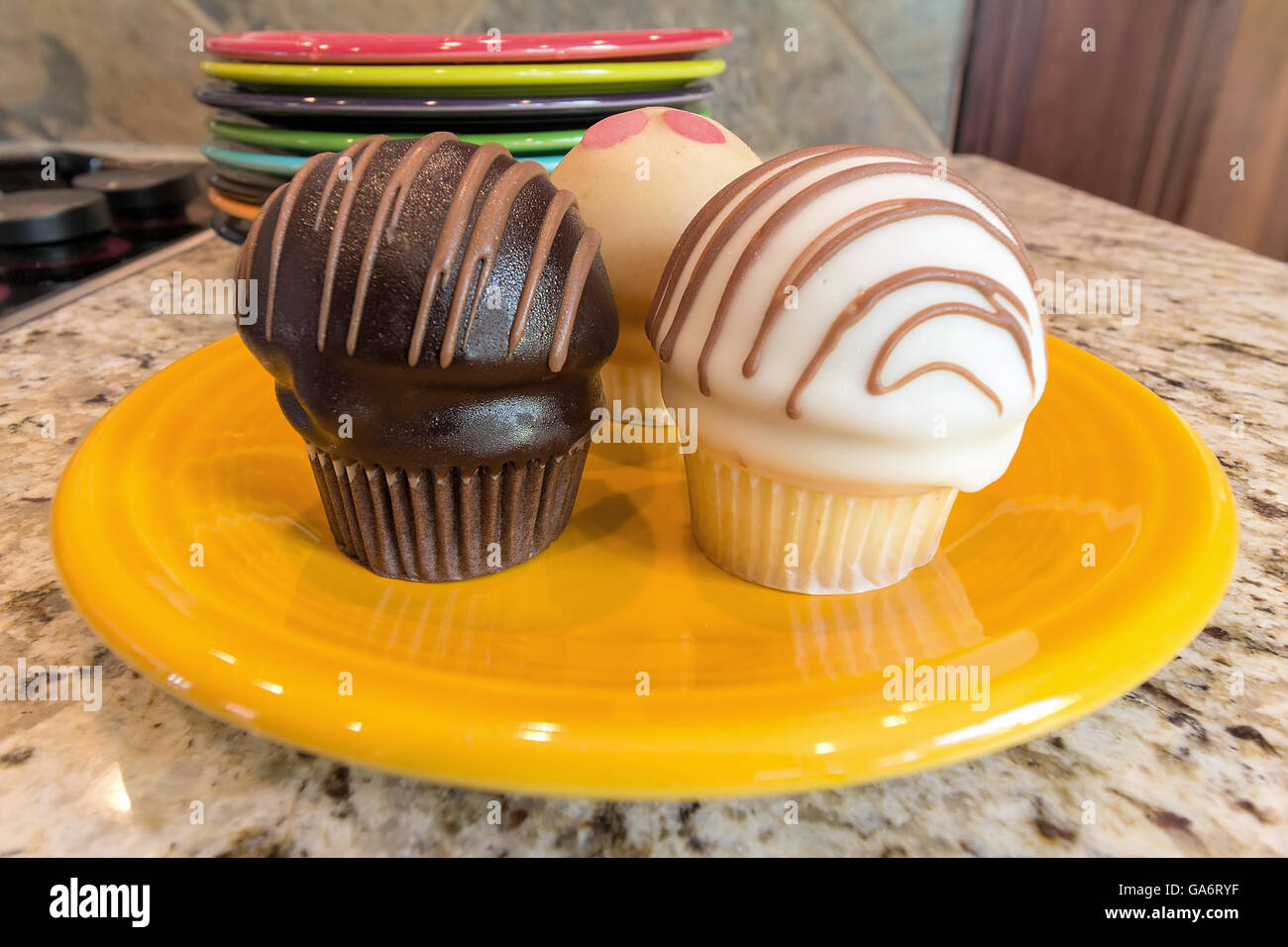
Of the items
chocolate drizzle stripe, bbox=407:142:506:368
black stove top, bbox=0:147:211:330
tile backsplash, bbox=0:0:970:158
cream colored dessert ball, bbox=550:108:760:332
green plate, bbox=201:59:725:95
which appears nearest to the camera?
chocolate drizzle stripe, bbox=407:142:506:368

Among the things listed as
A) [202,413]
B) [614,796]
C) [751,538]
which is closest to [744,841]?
[614,796]

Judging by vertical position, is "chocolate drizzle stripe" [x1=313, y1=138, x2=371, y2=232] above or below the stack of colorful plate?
below

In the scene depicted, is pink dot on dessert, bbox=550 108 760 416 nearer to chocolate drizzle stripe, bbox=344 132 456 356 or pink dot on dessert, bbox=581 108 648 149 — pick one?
pink dot on dessert, bbox=581 108 648 149

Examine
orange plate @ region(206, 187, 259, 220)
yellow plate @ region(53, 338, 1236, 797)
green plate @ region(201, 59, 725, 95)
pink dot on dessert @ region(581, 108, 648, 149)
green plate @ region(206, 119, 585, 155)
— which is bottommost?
yellow plate @ region(53, 338, 1236, 797)

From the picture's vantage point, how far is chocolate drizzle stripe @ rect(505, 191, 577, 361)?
2.11ft

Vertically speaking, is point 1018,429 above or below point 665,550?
above

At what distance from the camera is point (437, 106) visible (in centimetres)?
112

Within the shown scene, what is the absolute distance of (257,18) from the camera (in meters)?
1.90

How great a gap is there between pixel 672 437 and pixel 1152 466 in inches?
17.3

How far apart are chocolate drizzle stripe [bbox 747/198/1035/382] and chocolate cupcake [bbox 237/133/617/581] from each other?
0.42 ft

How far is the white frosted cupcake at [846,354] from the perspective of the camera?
0.63 metres

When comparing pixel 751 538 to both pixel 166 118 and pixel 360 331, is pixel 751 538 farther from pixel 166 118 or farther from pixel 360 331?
pixel 166 118

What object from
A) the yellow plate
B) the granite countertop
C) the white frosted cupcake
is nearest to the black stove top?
the yellow plate

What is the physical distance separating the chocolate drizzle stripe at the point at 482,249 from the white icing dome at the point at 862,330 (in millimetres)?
151
